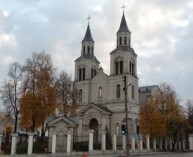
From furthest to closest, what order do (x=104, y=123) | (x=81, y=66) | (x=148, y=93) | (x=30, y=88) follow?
(x=148, y=93) < (x=81, y=66) < (x=104, y=123) < (x=30, y=88)

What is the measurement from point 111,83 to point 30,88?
24.9m

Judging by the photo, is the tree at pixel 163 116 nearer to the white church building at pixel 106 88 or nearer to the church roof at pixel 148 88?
the white church building at pixel 106 88

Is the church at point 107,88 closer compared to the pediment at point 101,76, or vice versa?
the church at point 107,88

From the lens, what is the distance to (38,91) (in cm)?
3788

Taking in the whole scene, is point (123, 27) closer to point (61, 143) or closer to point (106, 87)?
point (106, 87)

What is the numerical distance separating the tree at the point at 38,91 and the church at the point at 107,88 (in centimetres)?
1747

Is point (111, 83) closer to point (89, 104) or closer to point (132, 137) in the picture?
point (89, 104)

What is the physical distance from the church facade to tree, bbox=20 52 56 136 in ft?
62.2

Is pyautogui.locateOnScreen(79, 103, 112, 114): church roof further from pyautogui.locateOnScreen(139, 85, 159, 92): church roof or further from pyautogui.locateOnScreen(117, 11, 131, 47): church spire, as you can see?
pyautogui.locateOnScreen(139, 85, 159, 92): church roof

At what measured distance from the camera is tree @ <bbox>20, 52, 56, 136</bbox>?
122ft

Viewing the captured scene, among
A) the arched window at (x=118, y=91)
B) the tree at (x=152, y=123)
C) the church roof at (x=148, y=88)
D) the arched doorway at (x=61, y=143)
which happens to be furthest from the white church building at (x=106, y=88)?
the arched doorway at (x=61, y=143)

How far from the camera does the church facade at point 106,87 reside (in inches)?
2286

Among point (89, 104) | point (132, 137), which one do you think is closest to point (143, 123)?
point (132, 137)

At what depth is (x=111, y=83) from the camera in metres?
61.0
